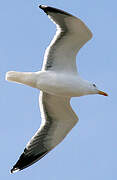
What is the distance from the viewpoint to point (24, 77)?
12266 millimetres

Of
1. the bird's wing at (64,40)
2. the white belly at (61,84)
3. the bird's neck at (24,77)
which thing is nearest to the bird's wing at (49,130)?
the white belly at (61,84)

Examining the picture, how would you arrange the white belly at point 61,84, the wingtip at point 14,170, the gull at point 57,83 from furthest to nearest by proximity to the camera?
the wingtip at point 14,170, the white belly at point 61,84, the gull at point 57,83

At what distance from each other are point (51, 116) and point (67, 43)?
2.08m

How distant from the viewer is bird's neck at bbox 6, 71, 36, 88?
12.3 m

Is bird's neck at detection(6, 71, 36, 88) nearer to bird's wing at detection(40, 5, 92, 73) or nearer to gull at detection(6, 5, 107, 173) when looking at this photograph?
gull at detection(6, 5, 107, 173)

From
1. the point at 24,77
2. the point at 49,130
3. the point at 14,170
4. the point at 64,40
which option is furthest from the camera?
the point at 49,130

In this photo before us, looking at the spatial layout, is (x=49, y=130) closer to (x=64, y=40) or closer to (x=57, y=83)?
(x=57, y=83)

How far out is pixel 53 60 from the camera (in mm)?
12695

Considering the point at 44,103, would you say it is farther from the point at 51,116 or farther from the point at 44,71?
the point at 44,71

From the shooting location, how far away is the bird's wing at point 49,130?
13.4 m

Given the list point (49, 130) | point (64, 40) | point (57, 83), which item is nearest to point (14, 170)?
point (49, 130)

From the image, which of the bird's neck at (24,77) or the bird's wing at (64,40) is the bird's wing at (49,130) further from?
the bird's neck at (24,77)

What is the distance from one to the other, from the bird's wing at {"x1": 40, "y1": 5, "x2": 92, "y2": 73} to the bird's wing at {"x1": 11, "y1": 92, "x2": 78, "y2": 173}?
3.29ft

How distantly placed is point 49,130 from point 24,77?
1.92 m
